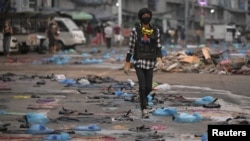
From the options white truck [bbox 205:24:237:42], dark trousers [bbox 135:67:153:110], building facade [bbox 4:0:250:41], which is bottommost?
white truck [bbox 205:24:237:42]

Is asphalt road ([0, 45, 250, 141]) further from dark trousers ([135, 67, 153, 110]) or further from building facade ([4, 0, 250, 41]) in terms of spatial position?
building facade ([4, 0, 250, 41])

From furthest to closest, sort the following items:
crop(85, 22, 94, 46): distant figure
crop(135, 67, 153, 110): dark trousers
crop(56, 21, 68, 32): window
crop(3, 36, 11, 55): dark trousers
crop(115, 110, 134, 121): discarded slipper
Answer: crop(85, 22, 94, 46): distant figure < crop(56, 21, 68, 32): window < crop(3, 36, 11, 55): dark trousers < crop(135, 67, 153, 110): dark trousers < crop(115, 110, 134, 121): discarded slipper

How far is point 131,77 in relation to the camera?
17.9 m

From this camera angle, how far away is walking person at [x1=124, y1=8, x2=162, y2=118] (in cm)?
989

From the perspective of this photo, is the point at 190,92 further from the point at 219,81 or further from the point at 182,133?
the point at 182,133

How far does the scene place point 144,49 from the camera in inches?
392

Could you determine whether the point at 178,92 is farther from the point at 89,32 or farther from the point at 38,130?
the point at 89,32

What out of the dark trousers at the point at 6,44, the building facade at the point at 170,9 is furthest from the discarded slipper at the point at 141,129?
the building facade at the point at 170,9

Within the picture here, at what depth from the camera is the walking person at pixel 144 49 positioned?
9891 mm

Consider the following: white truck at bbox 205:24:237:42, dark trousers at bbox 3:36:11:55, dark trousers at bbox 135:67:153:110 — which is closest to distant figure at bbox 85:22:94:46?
white truck at bbox 205:24:237:42

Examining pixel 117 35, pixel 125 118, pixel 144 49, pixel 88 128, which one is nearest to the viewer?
pixel 88 128

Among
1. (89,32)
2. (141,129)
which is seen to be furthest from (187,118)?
(89,32)

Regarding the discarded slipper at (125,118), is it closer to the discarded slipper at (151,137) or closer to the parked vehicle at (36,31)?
the discarded slipper at (151,137)

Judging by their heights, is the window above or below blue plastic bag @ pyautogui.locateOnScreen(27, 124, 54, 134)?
above
